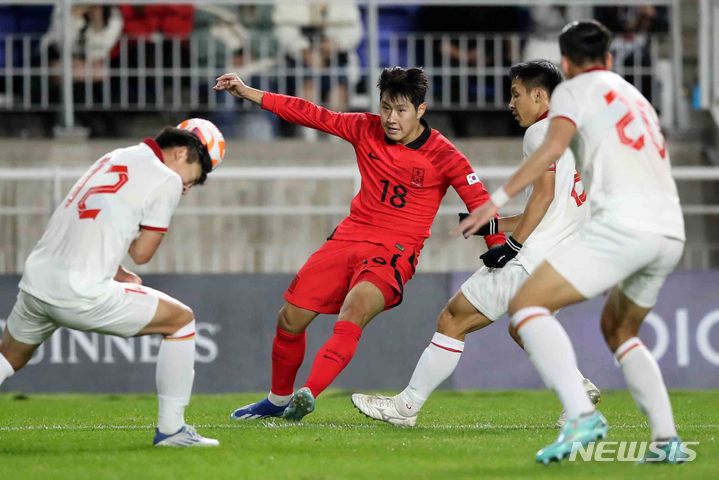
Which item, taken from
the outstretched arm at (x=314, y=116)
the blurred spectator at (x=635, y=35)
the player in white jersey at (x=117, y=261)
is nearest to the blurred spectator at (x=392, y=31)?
the blurred spectator at (x=635, y=35)

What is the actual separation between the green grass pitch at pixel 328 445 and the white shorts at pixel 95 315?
63 centimetres

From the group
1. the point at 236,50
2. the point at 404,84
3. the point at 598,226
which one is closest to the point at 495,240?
the point at 404,84

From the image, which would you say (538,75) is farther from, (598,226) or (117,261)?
(117,261)

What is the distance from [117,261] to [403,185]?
7.88ft

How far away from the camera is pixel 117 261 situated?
6871 millimetres

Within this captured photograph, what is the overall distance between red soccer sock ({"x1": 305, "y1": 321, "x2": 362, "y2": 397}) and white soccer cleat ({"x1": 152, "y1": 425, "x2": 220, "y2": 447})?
0.99m

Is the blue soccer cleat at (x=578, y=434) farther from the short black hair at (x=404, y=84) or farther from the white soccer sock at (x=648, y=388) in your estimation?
the short black hair at (x=404, y=84)

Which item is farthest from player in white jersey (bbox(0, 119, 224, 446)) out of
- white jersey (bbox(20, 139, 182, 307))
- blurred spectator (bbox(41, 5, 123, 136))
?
blurred spectator (bbox(41, 5, 123, 136))

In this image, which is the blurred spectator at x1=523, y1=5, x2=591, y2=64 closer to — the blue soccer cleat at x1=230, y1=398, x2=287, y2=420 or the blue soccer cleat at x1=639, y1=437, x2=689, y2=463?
the blue soccer cleat at x1=230, y1=398, x2=287, y2=420

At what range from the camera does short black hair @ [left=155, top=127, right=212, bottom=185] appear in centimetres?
704

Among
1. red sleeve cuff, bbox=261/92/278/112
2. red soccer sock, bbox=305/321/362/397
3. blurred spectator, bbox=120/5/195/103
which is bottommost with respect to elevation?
red soccer sock, bbox=305/321/362/397

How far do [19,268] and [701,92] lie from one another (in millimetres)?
7785

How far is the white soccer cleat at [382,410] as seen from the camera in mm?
8336

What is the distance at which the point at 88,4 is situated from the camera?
15.4m
